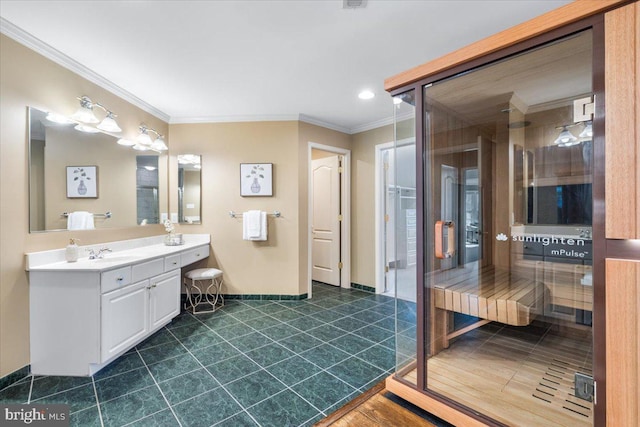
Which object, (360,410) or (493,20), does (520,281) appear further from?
(493,20)

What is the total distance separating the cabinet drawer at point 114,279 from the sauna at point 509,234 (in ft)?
6.92

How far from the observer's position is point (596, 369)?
109cm

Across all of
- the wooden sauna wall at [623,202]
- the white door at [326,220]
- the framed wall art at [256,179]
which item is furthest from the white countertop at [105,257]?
the wooden sauna wall at [623,202]

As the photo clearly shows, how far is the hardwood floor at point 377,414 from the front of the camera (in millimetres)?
1496

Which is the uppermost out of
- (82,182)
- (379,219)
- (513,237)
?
(82,182)

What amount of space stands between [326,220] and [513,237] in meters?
2.73

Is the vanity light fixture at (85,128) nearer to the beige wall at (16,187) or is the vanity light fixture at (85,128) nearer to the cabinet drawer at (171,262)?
the beige wall at (16,187)

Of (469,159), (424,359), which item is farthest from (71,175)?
(469,159)

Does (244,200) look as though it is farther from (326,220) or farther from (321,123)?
(321,123)

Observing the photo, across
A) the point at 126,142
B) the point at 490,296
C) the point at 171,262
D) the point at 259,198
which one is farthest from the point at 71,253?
the point at 490,296

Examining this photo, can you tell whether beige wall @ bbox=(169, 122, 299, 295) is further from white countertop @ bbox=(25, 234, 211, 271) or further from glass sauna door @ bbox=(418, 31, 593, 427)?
glass sauna door @ bbox=(418, 31, 593, 427)

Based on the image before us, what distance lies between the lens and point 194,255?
11.0ft

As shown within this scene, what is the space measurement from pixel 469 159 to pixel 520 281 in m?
0.96

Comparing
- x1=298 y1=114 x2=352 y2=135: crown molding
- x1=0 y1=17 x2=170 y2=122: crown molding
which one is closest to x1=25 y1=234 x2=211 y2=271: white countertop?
x1=0 y1=17 x2=170 y2=122: crown molding
